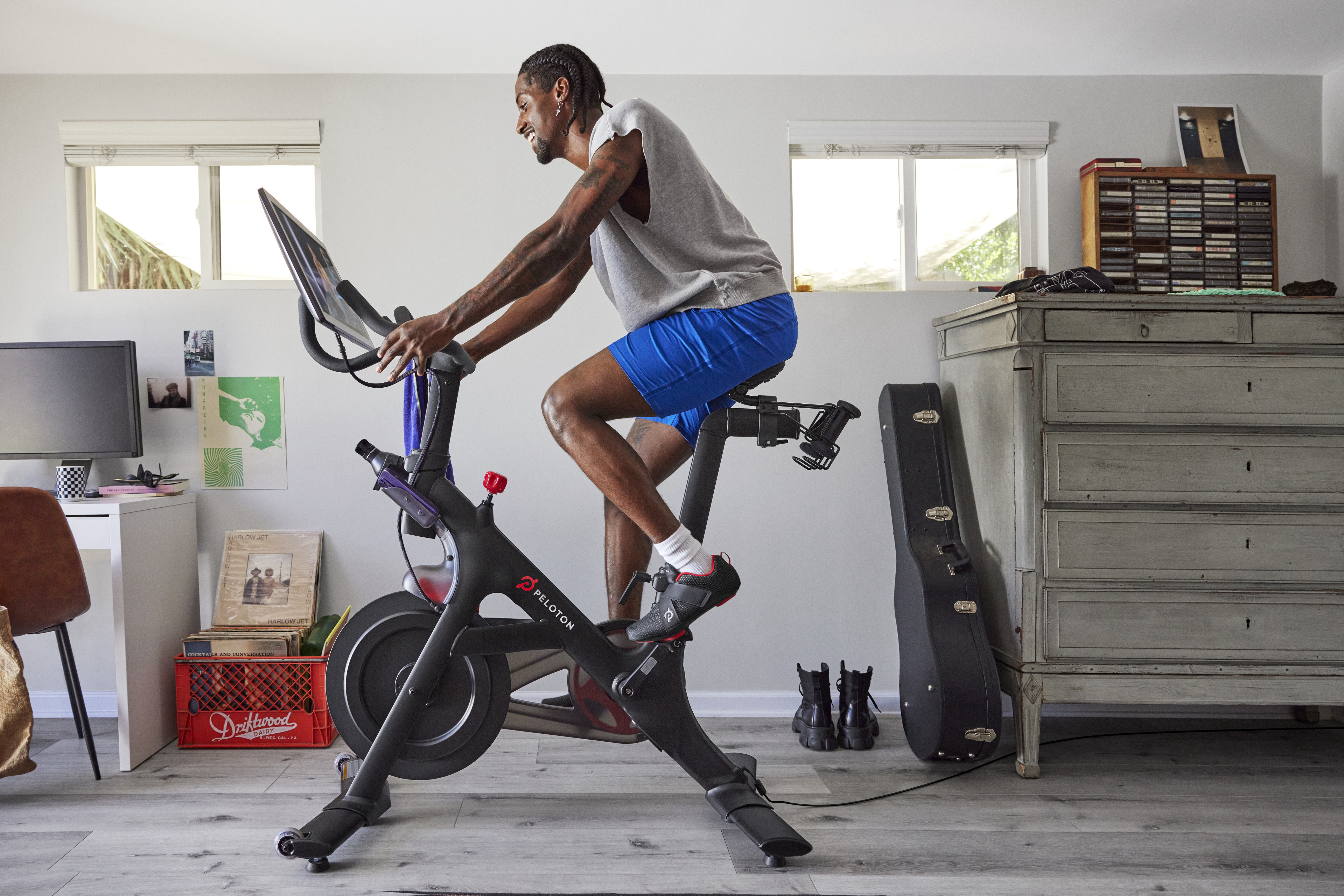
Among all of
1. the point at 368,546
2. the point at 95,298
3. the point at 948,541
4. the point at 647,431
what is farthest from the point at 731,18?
the point at 95,298

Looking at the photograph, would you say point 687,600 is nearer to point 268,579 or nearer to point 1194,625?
point 1194,625

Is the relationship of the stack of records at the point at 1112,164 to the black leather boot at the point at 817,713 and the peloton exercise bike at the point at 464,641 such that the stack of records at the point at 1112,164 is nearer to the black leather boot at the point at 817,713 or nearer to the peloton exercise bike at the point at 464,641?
the peloton exercise bike at the point at 464,641

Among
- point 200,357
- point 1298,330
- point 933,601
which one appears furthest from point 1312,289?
point 200,357

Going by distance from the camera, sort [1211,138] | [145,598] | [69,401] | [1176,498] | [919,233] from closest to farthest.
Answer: [1176,498], [145,598], [69,401], [1211,138], [919,233]

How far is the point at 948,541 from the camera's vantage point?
229 cm

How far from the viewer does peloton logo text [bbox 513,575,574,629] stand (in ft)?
5.61

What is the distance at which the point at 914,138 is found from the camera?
2.73 metres

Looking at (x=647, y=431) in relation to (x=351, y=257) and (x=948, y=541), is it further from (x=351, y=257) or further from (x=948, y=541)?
(x=351, y=257)

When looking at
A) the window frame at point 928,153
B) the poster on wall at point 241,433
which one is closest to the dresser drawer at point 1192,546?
the window frame at point 928,153

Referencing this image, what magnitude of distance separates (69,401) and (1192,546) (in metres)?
3.32

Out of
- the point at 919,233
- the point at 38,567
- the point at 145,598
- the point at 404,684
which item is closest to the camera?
the point at 404,684

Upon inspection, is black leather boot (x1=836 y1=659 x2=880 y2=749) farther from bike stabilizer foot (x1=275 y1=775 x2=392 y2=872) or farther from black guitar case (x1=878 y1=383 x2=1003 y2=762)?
bike stabilizer foot (x1=275 y1=775 x2=392 y2=872)

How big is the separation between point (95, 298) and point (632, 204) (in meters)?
2.11

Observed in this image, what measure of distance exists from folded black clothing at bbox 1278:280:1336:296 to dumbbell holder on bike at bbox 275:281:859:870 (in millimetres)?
1657
